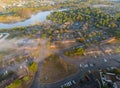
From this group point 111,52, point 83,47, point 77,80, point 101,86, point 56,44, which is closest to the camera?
point 101,86

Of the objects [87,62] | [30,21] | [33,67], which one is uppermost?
[33,67]

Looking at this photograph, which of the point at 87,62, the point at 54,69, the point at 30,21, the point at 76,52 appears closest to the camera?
the point at 54,69

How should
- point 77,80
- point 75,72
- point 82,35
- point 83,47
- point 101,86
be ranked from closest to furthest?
point 101,86
point 77,80
point 75,72
point 83,47
point 82,35

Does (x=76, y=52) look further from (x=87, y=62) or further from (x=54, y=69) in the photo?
(x=54, y=69)

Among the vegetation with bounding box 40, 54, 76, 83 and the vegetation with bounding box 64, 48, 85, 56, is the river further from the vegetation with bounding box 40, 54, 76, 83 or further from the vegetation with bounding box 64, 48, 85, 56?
the vegetation with bounding box 40, 54, 76, 83

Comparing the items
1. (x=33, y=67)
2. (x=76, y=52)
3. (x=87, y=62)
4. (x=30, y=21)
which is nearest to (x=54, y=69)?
(x=33, y=67)

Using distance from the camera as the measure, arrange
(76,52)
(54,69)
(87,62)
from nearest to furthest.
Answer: (54,69) < (87,62) < (76,52)

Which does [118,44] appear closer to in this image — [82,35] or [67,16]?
[82,35]

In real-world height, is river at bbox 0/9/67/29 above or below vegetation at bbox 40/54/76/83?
below

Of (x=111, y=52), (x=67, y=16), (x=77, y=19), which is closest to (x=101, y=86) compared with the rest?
(x=111, y=52)

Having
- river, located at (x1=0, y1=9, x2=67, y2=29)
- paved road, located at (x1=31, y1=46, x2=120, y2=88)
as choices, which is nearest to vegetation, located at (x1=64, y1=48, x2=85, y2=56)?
paved road, located at (x1=31, y1=46, x2=120, y2=88)

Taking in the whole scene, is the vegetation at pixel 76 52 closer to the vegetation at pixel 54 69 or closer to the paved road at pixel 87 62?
the paved road at pixel 87 62
